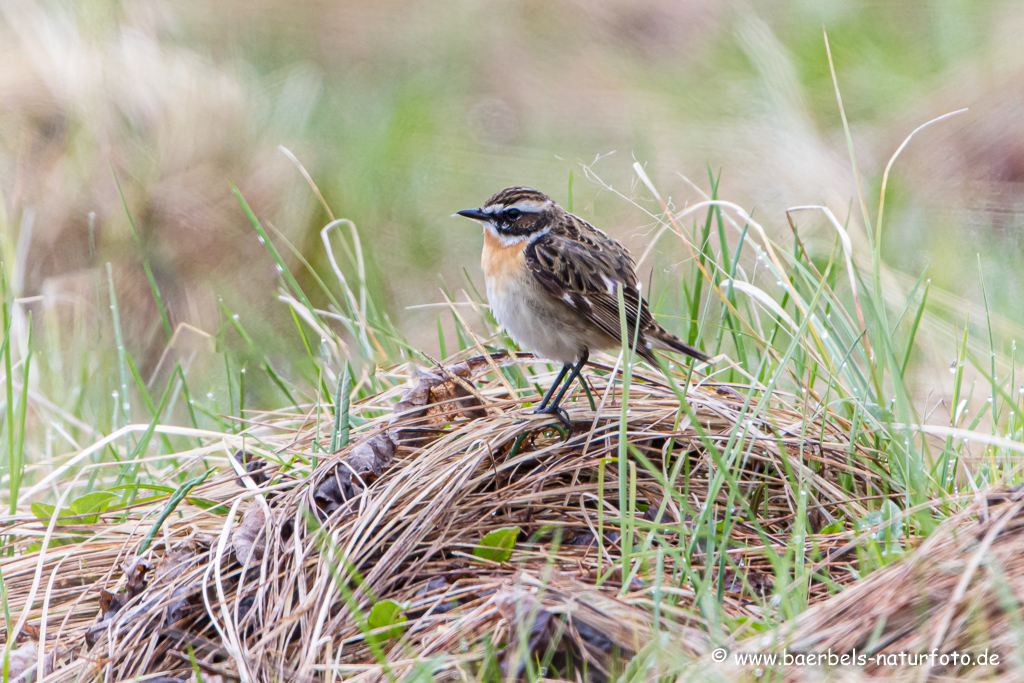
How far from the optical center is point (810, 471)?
3686 mm

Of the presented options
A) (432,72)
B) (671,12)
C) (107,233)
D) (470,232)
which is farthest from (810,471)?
(671,12)

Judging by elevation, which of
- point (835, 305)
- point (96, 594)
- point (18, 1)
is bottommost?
point (96, 594)

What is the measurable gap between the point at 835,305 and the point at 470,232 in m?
6.22

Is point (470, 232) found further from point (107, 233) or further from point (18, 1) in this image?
point (18, 1)

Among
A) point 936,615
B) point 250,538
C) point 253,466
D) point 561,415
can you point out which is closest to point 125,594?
point 250,538

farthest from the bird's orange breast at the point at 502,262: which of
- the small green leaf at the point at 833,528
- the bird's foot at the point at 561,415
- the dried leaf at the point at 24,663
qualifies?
the dried leaf at the point at 24,663

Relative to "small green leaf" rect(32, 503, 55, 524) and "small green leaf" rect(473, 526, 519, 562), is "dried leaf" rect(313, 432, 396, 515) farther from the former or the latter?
"small green leaf" rect(32, 503, 55, 524)

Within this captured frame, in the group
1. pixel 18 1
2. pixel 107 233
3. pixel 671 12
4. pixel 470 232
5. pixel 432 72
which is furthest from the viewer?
pixel 671 12

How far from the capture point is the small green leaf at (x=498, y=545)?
3469 mm

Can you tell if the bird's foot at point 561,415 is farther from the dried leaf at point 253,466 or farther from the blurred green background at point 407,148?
the blurred green background at point 407,148

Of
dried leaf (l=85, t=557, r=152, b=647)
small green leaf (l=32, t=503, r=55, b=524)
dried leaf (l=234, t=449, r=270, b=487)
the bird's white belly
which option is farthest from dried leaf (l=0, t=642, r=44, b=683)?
the bird's white belly

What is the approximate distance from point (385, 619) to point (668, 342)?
1.94 metres

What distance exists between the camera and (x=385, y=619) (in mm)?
3146

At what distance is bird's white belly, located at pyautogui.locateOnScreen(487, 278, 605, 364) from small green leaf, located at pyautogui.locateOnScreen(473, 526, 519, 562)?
1355mm
